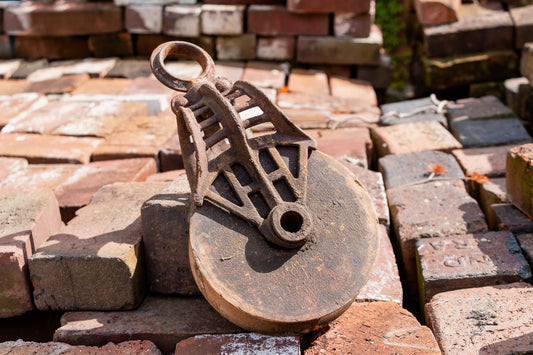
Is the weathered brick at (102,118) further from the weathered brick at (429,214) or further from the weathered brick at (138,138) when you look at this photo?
the weathered brick at (429,214)

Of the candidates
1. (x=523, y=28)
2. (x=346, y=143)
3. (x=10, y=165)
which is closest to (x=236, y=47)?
(x=346, y=143)

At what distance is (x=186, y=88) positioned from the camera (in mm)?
2684

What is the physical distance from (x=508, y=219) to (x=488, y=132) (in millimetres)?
1523

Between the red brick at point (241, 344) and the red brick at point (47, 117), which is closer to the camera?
the red brick at point (241, 344)

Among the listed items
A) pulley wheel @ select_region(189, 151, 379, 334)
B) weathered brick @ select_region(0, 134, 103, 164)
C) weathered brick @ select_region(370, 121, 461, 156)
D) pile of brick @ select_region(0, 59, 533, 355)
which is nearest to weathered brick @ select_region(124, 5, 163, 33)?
pile of brick @ select_region(0, 59, 533, 355)

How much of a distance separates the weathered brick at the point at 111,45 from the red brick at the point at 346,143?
322cm

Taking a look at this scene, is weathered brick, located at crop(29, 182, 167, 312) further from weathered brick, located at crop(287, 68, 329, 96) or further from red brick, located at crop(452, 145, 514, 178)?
weathered brick, located at crop(287, 68, 329, 96)

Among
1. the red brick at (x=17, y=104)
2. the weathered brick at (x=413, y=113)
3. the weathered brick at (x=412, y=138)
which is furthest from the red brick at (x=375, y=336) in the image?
the red brick at (x=17, y=104)

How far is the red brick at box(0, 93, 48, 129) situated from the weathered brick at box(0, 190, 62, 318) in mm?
2054

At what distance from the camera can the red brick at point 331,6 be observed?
6098 mm

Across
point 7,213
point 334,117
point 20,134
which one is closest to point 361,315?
point 7,213

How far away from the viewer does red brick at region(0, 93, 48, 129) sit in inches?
197

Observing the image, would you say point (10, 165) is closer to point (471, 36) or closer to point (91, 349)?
point (91, 349)

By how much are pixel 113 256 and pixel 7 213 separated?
0.85 metres
